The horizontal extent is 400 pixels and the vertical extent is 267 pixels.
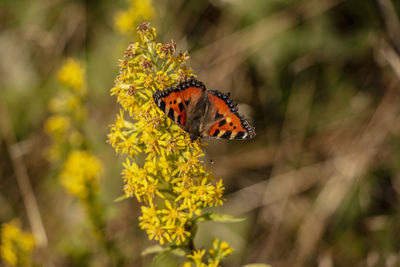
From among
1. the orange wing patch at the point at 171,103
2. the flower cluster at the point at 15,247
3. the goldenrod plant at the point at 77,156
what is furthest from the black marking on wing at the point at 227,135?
the flower cluster at the point at 15,247

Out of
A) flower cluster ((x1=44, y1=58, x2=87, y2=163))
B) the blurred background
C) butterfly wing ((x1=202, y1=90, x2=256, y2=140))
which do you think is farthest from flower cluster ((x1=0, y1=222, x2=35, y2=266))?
butterfly wing ((x1=202, y1=90, x2=256, y2=140))

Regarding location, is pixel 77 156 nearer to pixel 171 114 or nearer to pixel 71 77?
pixel 71 77

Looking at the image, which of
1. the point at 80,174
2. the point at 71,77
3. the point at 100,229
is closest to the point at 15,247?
the point at 100,229

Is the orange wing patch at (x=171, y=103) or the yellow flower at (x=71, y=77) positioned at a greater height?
the yellow flower at (x=71, y=77)

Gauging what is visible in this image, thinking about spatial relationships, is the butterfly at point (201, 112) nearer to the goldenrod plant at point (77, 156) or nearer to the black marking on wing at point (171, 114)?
the black marking on wing at point (171, 114)

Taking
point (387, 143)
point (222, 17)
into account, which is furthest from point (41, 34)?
point (387, 143)

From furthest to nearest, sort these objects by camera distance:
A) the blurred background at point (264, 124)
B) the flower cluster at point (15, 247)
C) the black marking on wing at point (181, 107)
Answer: the blurred background at point (264, 124) < the flower cluster at point (15, 247) < the black marking on wing at point (181, 107)

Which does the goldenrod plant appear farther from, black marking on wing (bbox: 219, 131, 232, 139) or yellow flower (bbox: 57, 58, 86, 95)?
black marking on wing (bbox: 219, 131, 232, 139)
